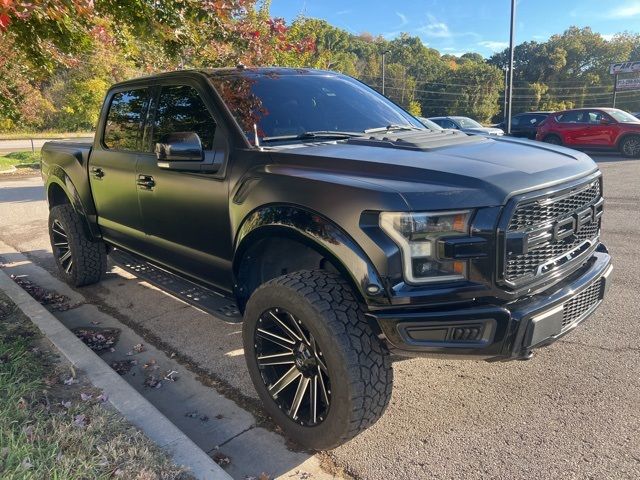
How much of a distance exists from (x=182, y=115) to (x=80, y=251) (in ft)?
7.26

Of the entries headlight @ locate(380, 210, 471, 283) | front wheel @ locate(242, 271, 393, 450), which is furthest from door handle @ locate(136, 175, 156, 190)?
headlight @ locate(380, 210, 471, 283)

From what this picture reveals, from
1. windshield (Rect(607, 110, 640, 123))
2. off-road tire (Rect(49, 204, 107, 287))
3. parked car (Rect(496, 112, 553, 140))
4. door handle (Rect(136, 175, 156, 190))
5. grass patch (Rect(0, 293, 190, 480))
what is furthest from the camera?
parked car (Rect(496, 112, 553, 140))

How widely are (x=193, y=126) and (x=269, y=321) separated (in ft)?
5.03

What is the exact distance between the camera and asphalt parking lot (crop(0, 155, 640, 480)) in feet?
8.22

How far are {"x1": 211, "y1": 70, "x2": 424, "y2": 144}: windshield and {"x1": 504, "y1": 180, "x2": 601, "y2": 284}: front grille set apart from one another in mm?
1407

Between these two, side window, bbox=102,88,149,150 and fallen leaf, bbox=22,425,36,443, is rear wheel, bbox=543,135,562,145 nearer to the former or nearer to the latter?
side window, bbox=102,88,149,150

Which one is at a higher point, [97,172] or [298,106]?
[298,106]

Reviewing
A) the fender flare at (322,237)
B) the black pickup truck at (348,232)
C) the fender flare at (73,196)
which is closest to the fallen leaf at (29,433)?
the black pickup truck at (348,232)

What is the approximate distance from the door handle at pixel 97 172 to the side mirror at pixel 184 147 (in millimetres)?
1552

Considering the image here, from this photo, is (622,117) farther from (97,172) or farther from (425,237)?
(425,237)

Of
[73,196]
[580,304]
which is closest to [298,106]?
[580,304]

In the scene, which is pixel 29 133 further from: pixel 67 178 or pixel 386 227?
pixel 386 227

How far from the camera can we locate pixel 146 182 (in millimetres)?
3781

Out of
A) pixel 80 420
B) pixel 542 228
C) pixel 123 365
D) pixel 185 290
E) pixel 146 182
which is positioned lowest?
pixel 123 365
